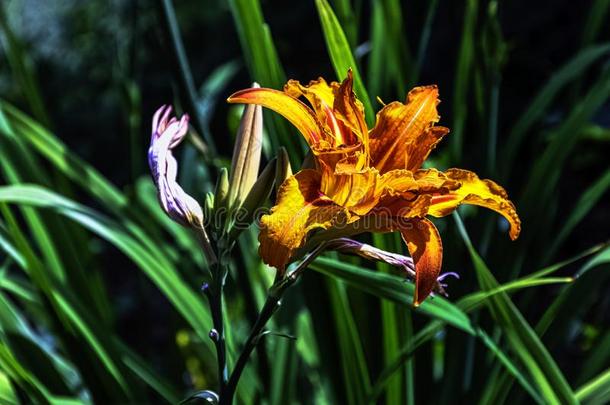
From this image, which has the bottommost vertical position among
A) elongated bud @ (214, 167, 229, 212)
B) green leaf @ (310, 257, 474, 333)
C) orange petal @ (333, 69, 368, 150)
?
green leaf @ (310, 257, 474, 333)

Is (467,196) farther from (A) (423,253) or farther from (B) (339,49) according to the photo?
(B) (339,49)

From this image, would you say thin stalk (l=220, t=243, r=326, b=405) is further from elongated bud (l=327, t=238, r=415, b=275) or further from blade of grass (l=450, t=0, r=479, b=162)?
blade of grass (l=450, t=0, r=479, b=162)

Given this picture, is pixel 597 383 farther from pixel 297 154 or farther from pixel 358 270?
pixel 297 154

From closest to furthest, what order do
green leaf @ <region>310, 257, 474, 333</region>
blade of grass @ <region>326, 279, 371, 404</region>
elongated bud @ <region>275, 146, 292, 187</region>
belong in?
1. elongated bud @ <region>275, 146, 292, 187</region>
2. green leaf @ <region>310, 257, 474, 333</region>
3. blade of grass @ <region>326, 279, 371, 404</region>

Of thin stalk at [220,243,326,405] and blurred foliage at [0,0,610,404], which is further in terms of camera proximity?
blurred foliage at [0,0,610,404]

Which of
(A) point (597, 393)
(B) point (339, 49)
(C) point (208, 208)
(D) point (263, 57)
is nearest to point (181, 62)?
(D) point (263, 57)

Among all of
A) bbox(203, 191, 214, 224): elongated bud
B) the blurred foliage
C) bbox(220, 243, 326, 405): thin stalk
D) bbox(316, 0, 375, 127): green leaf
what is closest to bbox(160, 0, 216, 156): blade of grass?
the blurred foliage

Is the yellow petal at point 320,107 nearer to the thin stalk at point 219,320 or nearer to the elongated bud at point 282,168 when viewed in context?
the elongated bud at point 282,168
